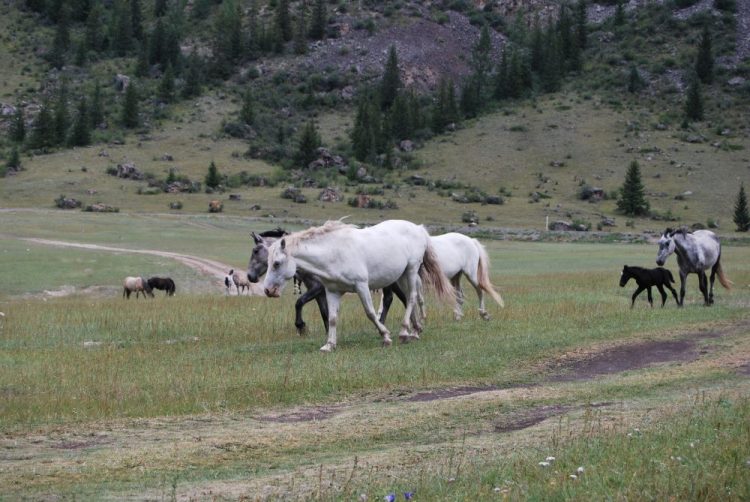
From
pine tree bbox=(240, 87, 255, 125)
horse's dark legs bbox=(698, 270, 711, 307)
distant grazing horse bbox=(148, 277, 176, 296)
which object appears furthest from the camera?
pine tree bbox=(240, 87, 255, 125)

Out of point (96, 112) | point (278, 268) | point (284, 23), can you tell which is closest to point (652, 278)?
point (278, 268)

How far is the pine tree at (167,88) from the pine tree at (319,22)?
35.6 meters

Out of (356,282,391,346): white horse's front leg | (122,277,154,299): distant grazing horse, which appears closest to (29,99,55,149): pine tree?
(122,277,154,299): distant grazing horse

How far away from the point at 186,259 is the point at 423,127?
8383cm

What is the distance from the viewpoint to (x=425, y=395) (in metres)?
12.6

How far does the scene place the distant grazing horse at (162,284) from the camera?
34562mm

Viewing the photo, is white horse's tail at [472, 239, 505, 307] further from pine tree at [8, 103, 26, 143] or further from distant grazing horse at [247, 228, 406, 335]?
pine tree at [8, 103, 26, 143]

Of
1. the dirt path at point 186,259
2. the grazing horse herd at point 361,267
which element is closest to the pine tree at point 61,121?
the dirt path at point 186,259

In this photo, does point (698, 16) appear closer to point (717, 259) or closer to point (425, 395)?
point (717, 259)

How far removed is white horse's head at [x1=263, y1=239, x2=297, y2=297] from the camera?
16.8m

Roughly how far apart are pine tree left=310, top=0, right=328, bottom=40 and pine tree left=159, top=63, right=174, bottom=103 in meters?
35.6

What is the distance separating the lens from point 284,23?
511 ft

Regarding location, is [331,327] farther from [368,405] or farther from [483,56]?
[483,56]

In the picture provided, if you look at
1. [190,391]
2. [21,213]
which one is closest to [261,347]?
[190,391]
